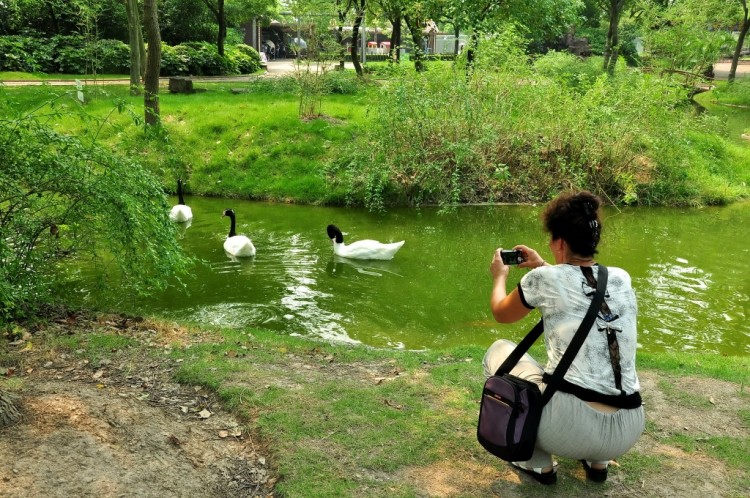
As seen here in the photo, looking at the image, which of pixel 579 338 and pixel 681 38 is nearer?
pixel 579 338

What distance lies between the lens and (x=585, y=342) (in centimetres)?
341

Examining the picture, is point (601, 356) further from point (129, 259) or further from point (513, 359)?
point (129, 259)

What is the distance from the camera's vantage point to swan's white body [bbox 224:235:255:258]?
10.1m

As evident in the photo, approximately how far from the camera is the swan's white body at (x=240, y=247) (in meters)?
10.1

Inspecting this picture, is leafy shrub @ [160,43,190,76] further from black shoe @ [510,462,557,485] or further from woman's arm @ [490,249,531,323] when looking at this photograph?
black shoe @ [510,462,557,485]

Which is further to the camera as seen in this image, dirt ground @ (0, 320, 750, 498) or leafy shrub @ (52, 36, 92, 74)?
leafy shrub @ (52, 36, 92, 74)

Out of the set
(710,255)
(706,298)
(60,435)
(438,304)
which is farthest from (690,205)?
(60,435)

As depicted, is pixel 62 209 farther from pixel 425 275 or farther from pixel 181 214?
pixel 181 214

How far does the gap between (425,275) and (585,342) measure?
21.2ft

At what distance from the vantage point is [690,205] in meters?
15.2

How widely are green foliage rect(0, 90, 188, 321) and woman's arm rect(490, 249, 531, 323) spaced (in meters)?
3.77

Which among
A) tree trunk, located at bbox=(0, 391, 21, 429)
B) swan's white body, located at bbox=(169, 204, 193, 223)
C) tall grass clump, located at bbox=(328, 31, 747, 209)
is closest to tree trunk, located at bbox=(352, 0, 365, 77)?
tall grass clump, located at bbox=(328, 31, 747, 209)

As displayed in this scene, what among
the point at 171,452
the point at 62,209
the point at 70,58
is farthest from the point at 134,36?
the point at 171,452

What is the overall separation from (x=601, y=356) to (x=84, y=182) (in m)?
4.77
